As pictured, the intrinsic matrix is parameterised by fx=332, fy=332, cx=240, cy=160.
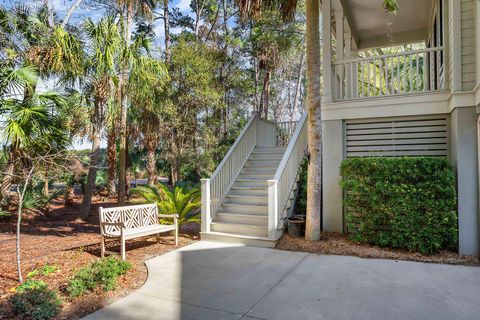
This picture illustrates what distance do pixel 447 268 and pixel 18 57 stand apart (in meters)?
8.82

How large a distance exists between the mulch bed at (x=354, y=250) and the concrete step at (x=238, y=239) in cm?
23

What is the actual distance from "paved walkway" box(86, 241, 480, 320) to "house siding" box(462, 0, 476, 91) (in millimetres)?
2969

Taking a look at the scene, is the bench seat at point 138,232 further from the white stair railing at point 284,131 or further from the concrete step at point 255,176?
the white stair railing at point 284,131

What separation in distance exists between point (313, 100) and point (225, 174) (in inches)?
109

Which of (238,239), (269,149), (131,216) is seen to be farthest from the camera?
(269,149)

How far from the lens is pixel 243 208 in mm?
7309

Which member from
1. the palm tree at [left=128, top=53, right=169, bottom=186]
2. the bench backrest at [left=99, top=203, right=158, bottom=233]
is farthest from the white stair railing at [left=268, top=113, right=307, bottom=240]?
the palm tree at [left=128, top=53, right=169, bottom=186]

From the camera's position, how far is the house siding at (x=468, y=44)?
540 cm

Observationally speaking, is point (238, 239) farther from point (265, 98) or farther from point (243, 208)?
point (265, 98)

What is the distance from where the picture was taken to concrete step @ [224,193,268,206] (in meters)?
7.38

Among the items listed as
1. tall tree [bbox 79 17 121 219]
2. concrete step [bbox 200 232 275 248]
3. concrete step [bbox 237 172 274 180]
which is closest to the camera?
concrete step [bbox 200 232 275 248]

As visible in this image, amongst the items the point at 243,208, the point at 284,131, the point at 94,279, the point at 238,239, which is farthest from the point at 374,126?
the point at 94,279

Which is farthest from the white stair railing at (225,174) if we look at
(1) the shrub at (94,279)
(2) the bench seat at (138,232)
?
(1) the shrub at (94,279)

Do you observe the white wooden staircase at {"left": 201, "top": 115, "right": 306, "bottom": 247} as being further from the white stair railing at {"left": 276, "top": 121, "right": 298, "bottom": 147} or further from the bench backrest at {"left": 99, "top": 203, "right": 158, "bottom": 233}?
the white stair railing at {"left": 276, "top": 121, "right": 298, "bottom": 147}
